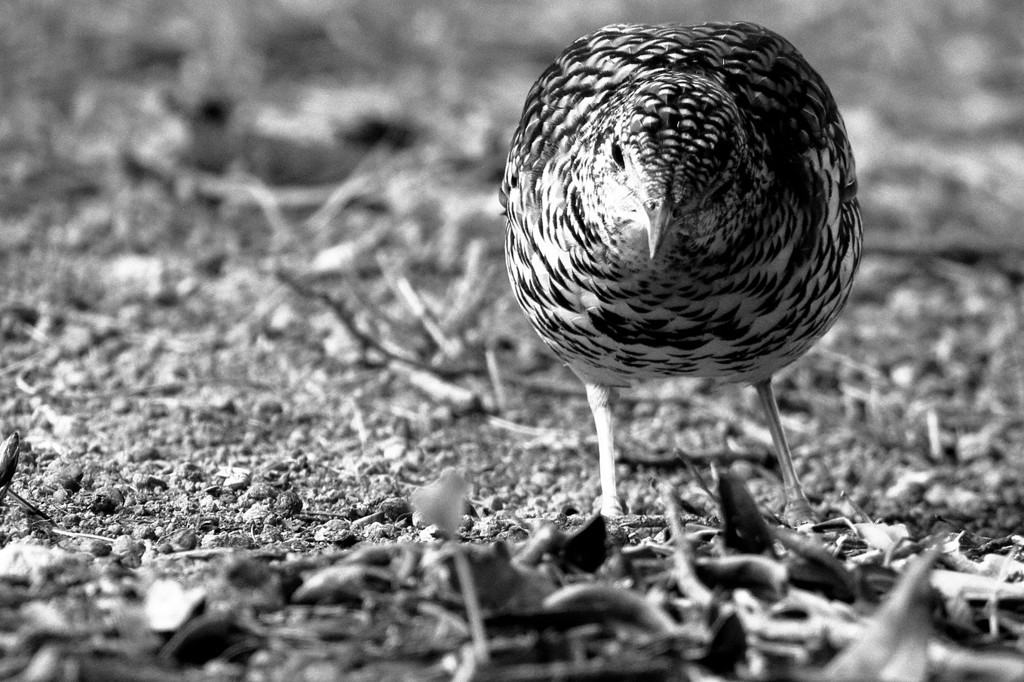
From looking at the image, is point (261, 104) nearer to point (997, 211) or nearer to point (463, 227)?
point (463, 227)

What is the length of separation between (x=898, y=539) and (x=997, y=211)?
543 centimetres

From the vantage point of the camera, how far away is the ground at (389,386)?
3102 millimetres

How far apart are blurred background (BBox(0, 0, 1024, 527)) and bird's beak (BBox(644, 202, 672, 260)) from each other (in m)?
1.52

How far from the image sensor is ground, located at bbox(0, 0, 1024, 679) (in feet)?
10.2

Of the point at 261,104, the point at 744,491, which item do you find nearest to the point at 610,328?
the point at 744,491

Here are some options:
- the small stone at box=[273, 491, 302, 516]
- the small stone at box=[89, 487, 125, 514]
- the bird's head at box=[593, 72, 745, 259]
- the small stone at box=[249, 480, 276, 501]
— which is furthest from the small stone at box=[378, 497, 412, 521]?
the bird's head at box=[593, 72, 745, 259]

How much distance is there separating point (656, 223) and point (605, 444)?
1457 mm

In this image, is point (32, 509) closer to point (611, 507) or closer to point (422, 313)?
point (611, 507)

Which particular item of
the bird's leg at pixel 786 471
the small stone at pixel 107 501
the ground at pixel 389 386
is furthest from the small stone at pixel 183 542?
the bird's leg at pixel 786 471

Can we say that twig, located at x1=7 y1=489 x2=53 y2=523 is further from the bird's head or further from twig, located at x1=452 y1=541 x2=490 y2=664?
the bird's head

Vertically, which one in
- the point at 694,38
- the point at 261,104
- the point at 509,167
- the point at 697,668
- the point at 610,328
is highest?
the point at 261,104

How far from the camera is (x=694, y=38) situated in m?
4.49

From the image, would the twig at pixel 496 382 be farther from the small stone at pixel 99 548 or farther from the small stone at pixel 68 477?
the small stone at pixel 99 548

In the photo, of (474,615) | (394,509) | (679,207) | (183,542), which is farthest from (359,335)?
(474,615)
